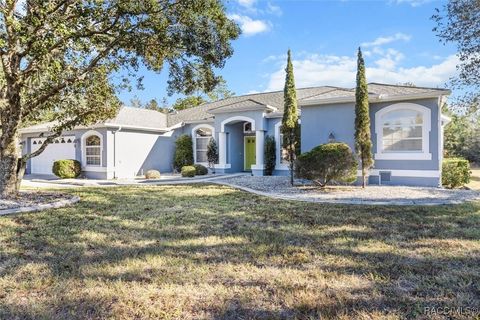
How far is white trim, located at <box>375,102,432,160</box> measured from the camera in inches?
549

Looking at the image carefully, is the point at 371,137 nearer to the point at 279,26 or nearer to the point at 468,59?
the point at 468,59

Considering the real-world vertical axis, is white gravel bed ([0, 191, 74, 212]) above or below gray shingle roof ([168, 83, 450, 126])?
below

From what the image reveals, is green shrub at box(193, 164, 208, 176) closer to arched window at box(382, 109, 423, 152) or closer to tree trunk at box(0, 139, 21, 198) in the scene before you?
tree trunk at box(0, 139, 21, 198)

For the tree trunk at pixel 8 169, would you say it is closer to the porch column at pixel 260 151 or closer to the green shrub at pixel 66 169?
the green shrub at pixel 66 169

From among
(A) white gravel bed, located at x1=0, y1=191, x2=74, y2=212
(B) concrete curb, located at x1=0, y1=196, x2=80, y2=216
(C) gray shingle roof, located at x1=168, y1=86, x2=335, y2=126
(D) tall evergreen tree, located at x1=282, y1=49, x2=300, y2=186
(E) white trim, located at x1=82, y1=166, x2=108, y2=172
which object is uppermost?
(C) gray shingle roof, located at x1=168, y1=86, x2=335, y2=126

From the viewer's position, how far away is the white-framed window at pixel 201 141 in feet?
76.8

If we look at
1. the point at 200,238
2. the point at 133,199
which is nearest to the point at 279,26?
the point at 133,199

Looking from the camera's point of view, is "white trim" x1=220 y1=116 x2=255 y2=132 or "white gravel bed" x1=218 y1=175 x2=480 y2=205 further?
"white trim" x1=220 y1=116 x2=255 y2=132

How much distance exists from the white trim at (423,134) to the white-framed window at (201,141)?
38.9 feet

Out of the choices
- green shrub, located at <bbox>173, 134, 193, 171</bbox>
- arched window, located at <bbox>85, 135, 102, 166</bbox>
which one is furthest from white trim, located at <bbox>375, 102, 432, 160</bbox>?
arched window, located at <bbox>85, 135, 102, 166</bbox>

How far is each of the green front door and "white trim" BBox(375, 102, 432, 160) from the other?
9416 mm

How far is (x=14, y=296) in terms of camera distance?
3812 mm

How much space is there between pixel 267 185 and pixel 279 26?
7906 mm

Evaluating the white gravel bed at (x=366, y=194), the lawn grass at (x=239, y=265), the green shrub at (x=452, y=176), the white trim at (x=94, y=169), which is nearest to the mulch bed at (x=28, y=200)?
the lawn grass at (x=239, y=265)
